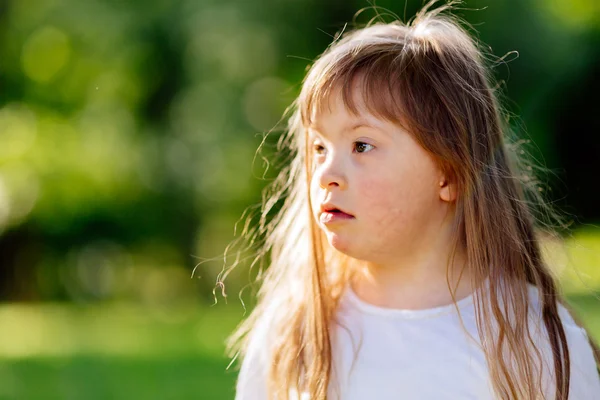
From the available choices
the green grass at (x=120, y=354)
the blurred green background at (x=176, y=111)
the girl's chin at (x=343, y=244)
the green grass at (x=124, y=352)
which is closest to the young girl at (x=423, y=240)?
the girl's chin at (x=343, y=244)

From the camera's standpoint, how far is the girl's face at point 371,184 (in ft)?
6.08

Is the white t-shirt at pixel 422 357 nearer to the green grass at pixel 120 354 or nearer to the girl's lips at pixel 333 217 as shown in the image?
the girl's lips at pixel 333 217

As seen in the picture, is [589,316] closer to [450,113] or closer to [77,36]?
[450,113]

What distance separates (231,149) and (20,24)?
277cm

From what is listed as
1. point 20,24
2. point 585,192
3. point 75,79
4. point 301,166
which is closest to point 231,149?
point 75,79

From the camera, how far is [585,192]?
10242 mm

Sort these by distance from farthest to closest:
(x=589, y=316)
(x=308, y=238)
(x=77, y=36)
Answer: (x=77, y=36), (x=589, y=316), (x=308, y=238)

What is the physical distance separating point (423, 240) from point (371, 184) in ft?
0.66

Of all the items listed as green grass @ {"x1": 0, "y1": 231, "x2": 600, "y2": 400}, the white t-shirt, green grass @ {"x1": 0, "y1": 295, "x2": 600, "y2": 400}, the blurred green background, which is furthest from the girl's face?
the blurred green background

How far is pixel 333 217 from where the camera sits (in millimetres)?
1895

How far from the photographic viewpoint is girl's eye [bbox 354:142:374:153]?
6.12ft

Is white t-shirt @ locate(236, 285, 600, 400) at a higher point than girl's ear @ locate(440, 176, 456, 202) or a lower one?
lower

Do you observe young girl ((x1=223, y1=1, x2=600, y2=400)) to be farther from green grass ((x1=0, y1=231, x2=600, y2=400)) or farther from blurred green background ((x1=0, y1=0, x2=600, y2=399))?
blurred green background ((x1=0, y1=0, x2=600, y2=399))

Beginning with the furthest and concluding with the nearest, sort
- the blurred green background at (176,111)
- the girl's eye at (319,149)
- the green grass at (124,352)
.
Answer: the blurred green background at (176,111) → the green grass at (124,352) → the girl's eye at (319,149)
